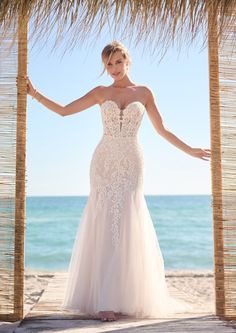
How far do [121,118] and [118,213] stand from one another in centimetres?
63

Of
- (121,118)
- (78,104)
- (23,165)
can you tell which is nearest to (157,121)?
(121,118)

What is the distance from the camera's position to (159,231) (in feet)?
74.2

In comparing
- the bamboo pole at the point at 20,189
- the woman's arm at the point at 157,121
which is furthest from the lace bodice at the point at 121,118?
the bamboo pole at the point at 20,189

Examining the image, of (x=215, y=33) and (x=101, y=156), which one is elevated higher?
(x=215, y=33)

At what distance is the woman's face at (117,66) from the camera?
3630 mm

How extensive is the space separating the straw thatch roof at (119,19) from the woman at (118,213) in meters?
0.51

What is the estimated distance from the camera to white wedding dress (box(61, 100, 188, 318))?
353 centimetres

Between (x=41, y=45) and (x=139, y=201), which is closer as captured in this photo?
(x=41, y=45)

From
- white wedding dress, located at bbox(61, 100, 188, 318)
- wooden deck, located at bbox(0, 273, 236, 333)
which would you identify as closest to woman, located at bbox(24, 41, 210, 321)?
white wedding dress, located at bbox(61, 100, 188, 318)

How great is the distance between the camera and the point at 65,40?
3.11 meters

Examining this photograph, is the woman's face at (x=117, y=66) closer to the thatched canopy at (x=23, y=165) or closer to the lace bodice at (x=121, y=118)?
the lace bodice at (x=121, y=118)

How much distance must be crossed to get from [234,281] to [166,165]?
25.0m

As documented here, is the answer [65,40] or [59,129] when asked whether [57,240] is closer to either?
[59,129]

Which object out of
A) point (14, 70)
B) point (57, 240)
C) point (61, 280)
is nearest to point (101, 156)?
point (14, 70)
